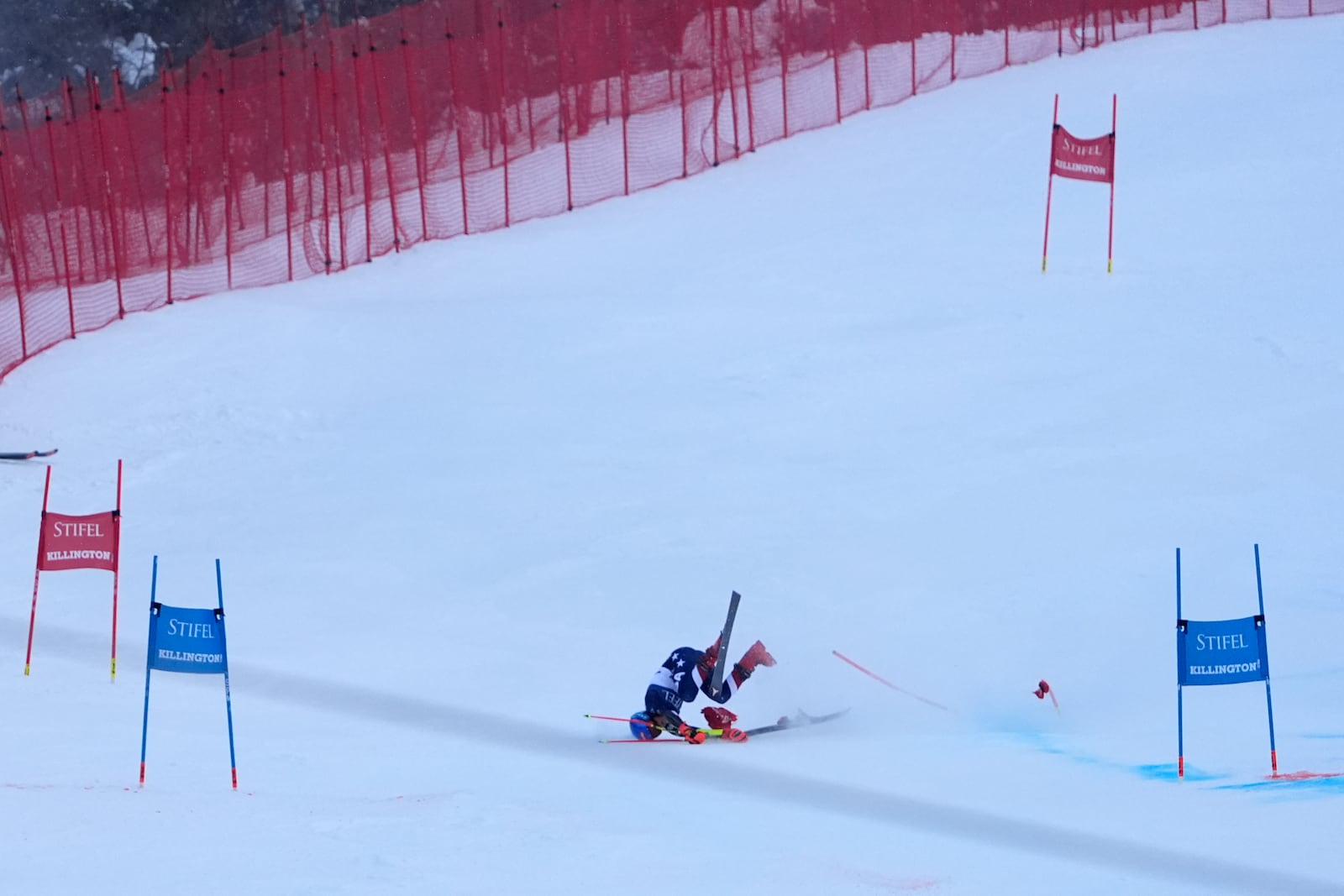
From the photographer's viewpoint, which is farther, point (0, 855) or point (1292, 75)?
point (1292, 75)

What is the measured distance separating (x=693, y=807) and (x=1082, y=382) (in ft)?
28.6

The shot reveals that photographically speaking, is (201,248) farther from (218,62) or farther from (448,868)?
(448,868)

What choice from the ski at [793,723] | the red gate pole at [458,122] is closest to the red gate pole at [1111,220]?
the red gate pole at [458,122]

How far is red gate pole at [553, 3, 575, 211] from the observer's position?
76.4 feet

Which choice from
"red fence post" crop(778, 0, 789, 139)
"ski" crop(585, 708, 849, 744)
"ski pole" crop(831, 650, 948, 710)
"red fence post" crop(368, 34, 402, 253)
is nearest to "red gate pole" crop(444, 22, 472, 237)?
"red fence post" crop(368, 34, 402, 253)

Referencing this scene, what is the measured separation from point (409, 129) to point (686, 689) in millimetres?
14396

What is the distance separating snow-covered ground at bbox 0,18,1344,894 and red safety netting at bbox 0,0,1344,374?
0.84m

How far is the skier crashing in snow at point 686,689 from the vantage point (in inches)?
408

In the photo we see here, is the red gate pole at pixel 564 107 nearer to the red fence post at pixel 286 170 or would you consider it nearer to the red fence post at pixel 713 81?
the red fence post at pixel 713 81

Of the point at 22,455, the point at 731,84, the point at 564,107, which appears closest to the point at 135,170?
the point at 564,107

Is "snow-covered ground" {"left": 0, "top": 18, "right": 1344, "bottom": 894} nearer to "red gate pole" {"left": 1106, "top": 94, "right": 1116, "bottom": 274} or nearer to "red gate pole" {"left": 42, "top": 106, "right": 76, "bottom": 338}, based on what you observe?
"red gate pole" {"left": 1106, "top": 94, "right": 1116, "bottom": 274}

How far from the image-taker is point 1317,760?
9039mm

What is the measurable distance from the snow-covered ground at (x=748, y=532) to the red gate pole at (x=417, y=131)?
0.66 metres

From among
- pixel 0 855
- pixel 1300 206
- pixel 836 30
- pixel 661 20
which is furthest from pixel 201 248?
pixel 0 855
